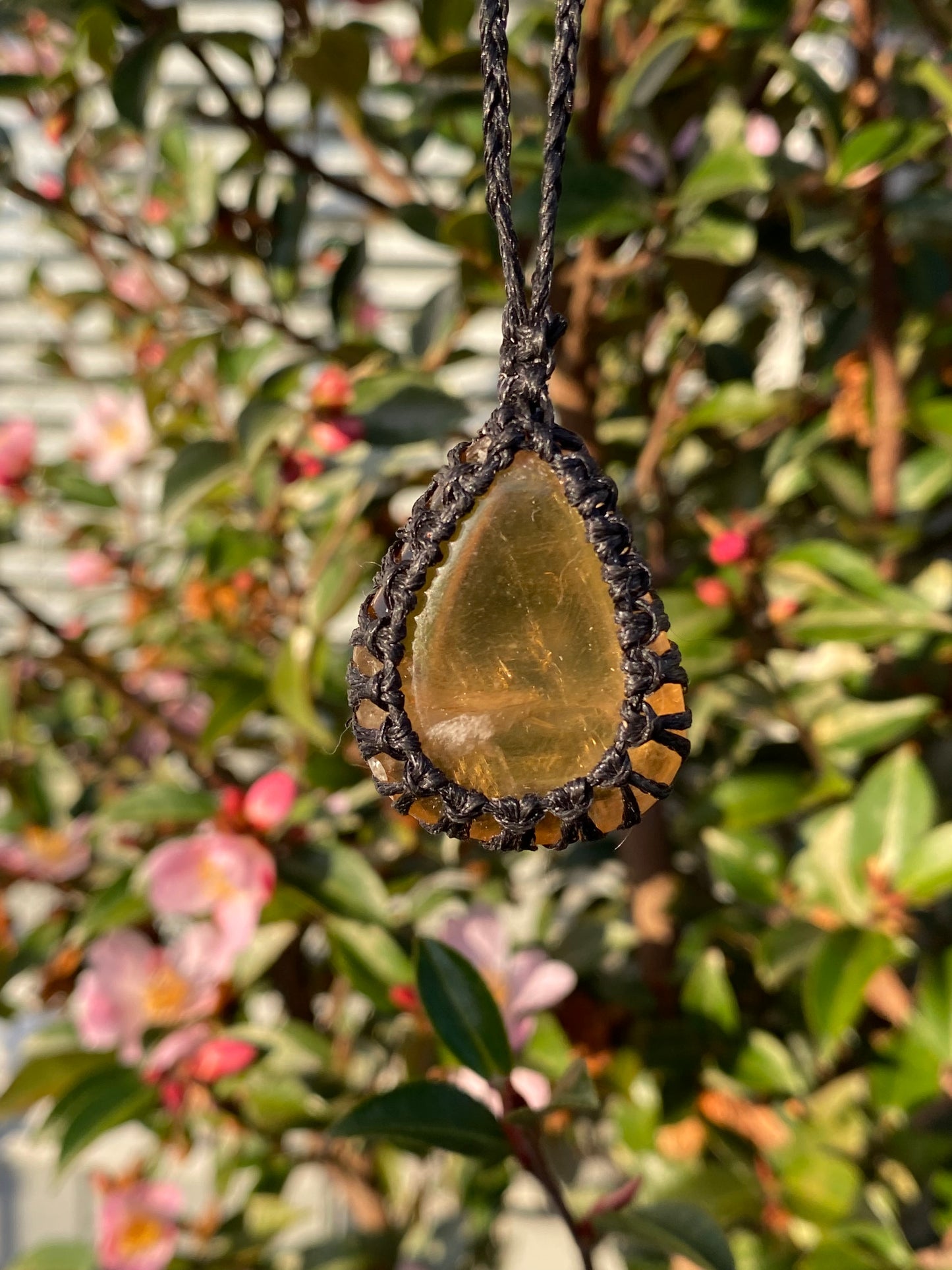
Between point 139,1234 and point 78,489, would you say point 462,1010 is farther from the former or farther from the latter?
point 78,489

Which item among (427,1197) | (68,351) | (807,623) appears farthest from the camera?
(68,351)

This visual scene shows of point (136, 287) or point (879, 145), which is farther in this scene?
point (136, 287)

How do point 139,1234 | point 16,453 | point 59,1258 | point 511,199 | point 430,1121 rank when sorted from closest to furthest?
point 511,199
point 430,1121
point 139,1234
point 59,1258
point 16,453

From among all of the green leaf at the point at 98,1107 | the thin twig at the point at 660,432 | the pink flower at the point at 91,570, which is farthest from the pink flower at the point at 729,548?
the pink flower at the point at 91,570

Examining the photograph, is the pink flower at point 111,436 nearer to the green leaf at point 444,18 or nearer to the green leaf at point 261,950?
the green leaf at point 444,18

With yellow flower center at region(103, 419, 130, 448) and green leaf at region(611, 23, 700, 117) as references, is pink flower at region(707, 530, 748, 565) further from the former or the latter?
yellow flower center at region(103, 419, 130, 448)

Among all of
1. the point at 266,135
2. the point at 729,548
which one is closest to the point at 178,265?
the point at 266,135

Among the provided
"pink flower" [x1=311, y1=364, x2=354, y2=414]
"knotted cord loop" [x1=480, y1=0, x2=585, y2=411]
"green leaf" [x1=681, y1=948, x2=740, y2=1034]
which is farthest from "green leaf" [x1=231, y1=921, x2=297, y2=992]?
"knotted cord loop" [x1=480, y1=0, x2=585, y2=411]

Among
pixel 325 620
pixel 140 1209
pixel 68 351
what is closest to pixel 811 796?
pixel 325 620

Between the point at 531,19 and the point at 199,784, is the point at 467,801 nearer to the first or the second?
the point at 199,784
